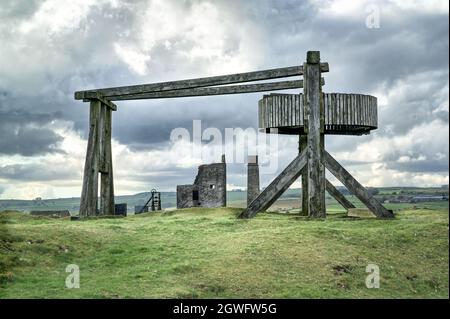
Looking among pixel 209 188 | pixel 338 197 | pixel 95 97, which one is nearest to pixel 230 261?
pixel 338 197

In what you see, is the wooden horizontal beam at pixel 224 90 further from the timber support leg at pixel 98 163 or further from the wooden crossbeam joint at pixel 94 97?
the timber support leg at pixel 98 163

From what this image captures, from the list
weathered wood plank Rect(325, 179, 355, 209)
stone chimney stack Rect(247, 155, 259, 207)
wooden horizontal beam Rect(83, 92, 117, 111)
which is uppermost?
wooden horizontal beam Rect(83, 92, 117, 111)

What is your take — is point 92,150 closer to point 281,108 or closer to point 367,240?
point 281,108

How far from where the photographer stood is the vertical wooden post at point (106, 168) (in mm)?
19000

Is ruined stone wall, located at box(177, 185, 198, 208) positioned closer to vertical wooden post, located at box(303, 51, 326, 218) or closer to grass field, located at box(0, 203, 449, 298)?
vertical wooden post, located at box(303, 51, 326, 218)

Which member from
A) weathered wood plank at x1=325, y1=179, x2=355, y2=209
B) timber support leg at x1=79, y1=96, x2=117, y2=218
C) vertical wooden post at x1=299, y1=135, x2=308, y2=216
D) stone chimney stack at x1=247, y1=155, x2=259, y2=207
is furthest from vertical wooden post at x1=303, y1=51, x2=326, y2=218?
stone chimney stack at x1=247, y1=155, x2=259, y2=207

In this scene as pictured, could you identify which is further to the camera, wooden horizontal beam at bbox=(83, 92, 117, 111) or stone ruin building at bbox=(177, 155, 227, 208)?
stone ruin building at bbox=(177, 155, 227, 208)

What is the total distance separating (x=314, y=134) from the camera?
15492 mm

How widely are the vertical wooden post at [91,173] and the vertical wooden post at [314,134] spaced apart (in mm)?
7745

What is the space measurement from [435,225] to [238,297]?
6.30 meters

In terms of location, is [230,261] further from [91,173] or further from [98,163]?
[98,163]

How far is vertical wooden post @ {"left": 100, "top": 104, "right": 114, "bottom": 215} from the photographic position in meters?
19.0

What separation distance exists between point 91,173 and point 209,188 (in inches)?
394

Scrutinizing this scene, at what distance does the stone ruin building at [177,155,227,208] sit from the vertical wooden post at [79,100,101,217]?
9.50 m
